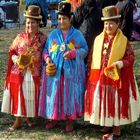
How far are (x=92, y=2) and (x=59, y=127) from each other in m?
1.76

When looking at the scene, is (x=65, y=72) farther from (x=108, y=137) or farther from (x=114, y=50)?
(x=108, y=137)

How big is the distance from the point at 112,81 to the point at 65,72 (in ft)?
1.99

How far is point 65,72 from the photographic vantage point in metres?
6.02

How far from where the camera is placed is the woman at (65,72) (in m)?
6.00

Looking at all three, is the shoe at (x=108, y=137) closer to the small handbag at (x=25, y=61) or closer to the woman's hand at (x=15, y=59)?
the small handbag at (x=25, y=61)

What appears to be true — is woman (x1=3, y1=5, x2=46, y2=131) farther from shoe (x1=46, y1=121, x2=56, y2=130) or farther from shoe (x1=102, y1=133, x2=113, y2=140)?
shoe (x1=102, y1=133, x2=113, y2=140)

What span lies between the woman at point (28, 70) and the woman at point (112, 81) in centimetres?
76

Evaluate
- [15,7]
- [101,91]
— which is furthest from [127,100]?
[15,7]

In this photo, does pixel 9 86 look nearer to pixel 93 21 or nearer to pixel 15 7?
pixel 93 21

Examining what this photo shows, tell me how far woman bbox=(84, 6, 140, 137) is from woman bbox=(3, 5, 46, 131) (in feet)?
2.50

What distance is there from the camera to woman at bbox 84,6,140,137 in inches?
225

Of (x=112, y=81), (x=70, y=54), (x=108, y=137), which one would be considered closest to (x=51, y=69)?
(x=70, y=54)

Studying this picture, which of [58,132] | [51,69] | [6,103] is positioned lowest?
[58,132]

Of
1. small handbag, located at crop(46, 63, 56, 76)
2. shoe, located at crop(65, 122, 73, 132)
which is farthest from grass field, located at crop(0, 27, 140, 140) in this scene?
small handbag, located at crop(46, 63, 56, 76)
